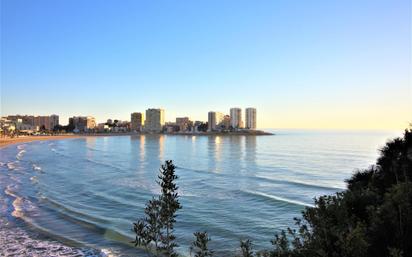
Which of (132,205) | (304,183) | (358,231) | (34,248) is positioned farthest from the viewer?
(304,183)

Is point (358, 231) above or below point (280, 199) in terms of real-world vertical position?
above

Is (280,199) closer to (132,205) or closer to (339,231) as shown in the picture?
(132,205)

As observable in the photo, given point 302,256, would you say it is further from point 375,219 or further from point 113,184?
point 113,184

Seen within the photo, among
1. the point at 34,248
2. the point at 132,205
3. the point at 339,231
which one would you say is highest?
the point at 339,231

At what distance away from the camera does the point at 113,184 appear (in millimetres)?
26844

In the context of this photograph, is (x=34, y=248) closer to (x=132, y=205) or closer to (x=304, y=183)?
(x=132, y=205)

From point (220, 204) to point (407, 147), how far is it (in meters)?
10.6

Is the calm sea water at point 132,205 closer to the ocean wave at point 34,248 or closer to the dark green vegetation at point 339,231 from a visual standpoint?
the ocean wave at point 34,248

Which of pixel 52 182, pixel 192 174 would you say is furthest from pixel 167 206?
pixel 192 174

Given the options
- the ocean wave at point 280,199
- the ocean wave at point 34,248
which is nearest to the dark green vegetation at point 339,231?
the ocean wave at point 34,248

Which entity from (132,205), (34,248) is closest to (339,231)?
(34,248)

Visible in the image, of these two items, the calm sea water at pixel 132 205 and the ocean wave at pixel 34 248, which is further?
the calm sea water at pixel 132 205

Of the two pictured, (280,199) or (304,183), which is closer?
(280,199)

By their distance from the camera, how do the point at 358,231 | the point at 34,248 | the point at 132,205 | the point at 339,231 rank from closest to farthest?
the point at 358,231 → the point at 339,231 → the point at 34,248 → the point at 132,205
